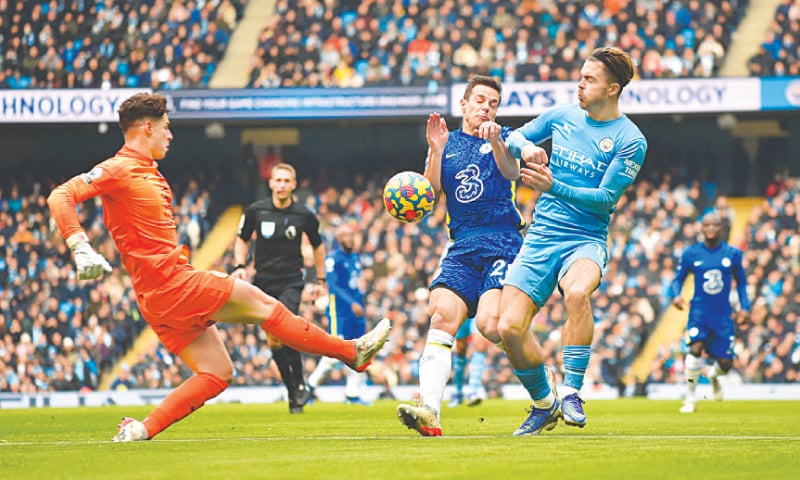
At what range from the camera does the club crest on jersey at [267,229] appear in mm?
13516

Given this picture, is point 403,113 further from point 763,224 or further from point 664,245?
point 763,224

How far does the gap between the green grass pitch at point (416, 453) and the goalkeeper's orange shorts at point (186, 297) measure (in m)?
0.79

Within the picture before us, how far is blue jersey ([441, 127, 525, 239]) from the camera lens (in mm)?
8672

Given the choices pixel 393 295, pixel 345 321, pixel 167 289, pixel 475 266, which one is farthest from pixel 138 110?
pixel 393 295

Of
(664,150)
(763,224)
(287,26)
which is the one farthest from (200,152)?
(763,224)

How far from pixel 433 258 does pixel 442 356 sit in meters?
15.9

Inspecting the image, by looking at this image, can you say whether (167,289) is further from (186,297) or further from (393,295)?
(393,295)

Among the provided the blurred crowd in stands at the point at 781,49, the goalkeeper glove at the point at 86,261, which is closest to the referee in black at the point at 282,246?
the goalkeeper glove at the point at 86,261

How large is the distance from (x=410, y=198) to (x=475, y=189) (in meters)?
0.48

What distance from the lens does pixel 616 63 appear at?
8.16m

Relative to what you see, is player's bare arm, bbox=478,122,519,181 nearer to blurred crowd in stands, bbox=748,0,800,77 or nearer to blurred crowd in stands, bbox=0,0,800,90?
blurred crowd in stands, bbox=0,0,800,90

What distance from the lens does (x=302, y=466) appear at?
234 inches

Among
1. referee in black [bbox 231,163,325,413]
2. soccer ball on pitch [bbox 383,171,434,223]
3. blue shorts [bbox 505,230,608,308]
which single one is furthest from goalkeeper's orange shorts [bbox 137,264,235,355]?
referee in black [bbox 231,163,325,413]

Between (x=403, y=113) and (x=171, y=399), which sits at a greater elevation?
(x=403, y=113)
